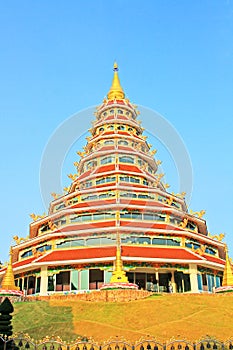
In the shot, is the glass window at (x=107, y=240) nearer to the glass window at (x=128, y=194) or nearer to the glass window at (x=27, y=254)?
the glass window at (x=128, y=194)

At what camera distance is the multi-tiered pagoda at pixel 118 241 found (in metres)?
29.5

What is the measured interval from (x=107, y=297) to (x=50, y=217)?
1621 centimetres

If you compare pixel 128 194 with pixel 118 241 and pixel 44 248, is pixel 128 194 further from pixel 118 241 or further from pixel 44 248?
pixel 118 241

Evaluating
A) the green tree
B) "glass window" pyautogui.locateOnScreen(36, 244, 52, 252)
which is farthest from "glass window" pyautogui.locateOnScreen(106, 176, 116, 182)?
the green tree

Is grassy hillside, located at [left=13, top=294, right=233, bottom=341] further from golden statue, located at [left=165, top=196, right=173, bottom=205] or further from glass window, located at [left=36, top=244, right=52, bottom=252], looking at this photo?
golden statue, located at [left=165, top=196, right=173, bottom=205]

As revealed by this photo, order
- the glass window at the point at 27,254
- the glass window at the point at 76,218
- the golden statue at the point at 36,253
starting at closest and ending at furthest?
1. the golden statue at the point at 36,253
2. the glass window at the point at 76,218
3. the glass window at the point at 27,254

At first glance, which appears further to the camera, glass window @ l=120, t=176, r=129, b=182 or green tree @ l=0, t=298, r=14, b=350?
glass window @ l=120, t=176, r=129, b=182

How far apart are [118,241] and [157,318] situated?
30.0ft

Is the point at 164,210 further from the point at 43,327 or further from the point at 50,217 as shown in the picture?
the point at 43,327

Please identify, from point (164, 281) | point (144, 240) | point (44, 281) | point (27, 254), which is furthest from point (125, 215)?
point (27, 254)

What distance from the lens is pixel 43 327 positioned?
16.7 metres

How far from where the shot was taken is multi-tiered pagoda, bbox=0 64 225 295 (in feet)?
96.8

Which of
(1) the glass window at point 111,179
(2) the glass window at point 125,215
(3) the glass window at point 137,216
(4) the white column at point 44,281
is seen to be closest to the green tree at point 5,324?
(4) the white column at point 44,281

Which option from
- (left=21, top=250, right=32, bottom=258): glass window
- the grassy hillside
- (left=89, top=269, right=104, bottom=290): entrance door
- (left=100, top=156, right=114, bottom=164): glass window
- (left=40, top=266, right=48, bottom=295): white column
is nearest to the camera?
the grassy hillside
